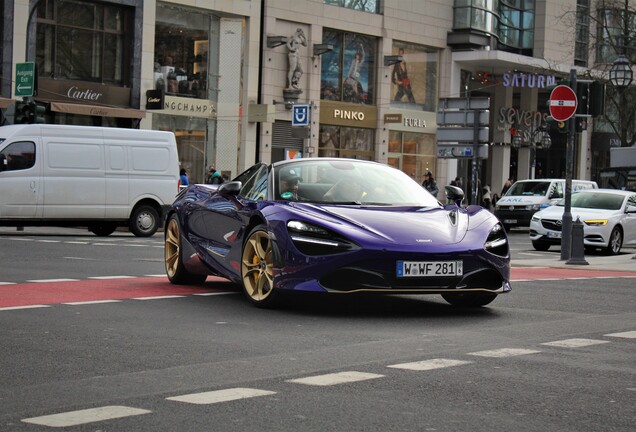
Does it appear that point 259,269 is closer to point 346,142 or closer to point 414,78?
point 346,142

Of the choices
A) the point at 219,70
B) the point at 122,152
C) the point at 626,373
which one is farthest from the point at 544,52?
the point at 626,373

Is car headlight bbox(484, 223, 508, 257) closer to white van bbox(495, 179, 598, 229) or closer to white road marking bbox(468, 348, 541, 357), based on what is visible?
white road marking bbox(468, 348, 541, 357)

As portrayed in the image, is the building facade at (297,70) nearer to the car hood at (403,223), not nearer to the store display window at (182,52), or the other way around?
the store display window at (182,52)

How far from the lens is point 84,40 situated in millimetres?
40031

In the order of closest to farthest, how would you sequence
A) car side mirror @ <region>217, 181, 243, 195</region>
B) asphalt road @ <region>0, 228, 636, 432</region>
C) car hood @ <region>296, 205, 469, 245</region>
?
asphalt road @ <region>0, 228, 636, 432</region>, car hood @ <region>296, 205, 469, 245</region>, car side mirror @ <region>217, 181, 243, 195</region>

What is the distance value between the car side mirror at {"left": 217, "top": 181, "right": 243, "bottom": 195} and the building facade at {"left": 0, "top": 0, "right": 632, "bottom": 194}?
20210mm

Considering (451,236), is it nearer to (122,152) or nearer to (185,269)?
(185,269)

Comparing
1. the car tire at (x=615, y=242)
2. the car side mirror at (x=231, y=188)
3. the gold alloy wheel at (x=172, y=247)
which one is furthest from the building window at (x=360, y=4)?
the car side mirror at (x=231, y=188)

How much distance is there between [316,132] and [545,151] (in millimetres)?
21615

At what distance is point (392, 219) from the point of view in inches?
425

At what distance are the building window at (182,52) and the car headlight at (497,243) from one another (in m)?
31.9

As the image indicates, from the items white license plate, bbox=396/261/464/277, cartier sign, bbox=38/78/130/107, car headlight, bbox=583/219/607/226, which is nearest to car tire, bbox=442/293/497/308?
white license plate, bbox=396/261/464/277

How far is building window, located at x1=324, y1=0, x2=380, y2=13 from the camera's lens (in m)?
50.3

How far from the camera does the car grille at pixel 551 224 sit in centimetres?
2736
